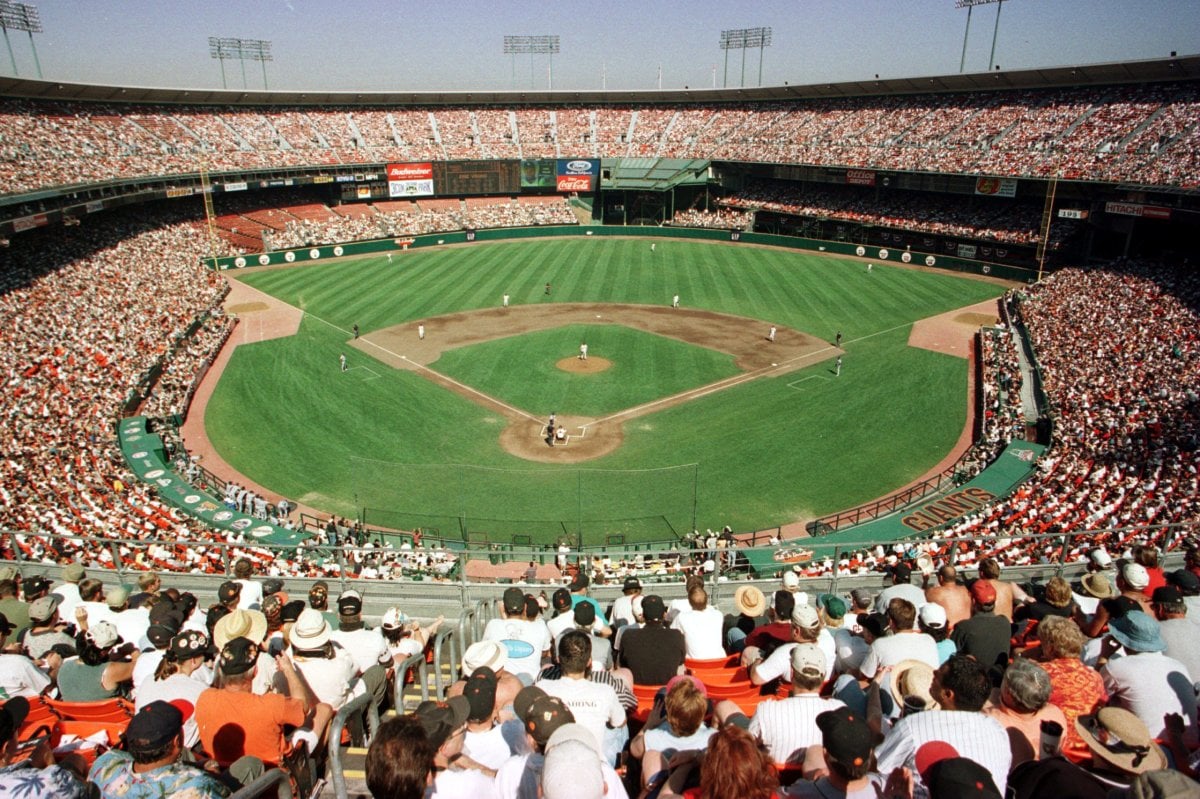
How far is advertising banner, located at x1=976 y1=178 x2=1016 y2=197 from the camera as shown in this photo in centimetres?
5259

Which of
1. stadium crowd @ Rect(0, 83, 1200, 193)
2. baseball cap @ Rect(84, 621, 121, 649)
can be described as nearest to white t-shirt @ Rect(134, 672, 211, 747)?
baseball cap @ Rect(84, 621, 121, 649)

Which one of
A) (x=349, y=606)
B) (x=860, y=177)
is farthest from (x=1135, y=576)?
(x=860, y=177)

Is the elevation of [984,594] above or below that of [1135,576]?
below

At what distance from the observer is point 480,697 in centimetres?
493

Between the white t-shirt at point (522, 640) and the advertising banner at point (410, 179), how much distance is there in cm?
6998

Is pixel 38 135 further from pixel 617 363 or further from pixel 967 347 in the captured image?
pixel 967 347

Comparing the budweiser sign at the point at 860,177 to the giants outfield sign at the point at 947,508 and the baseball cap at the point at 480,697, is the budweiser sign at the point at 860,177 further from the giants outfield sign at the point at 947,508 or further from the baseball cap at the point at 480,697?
the baseball cap at the point at 480,697

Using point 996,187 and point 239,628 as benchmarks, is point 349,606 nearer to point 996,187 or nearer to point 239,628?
point 239,628

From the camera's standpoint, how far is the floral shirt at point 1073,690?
5.41 meters

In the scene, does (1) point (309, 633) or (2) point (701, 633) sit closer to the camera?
(1) point (309, 633)

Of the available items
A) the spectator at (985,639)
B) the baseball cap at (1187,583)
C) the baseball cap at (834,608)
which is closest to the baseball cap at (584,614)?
the baseball cap at (834,608)

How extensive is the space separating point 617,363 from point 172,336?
67.9 feet

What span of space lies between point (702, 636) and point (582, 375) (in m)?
27.2

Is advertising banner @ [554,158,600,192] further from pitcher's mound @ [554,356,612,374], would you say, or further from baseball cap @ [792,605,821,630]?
baseball cap @ [792,605,821,630]
